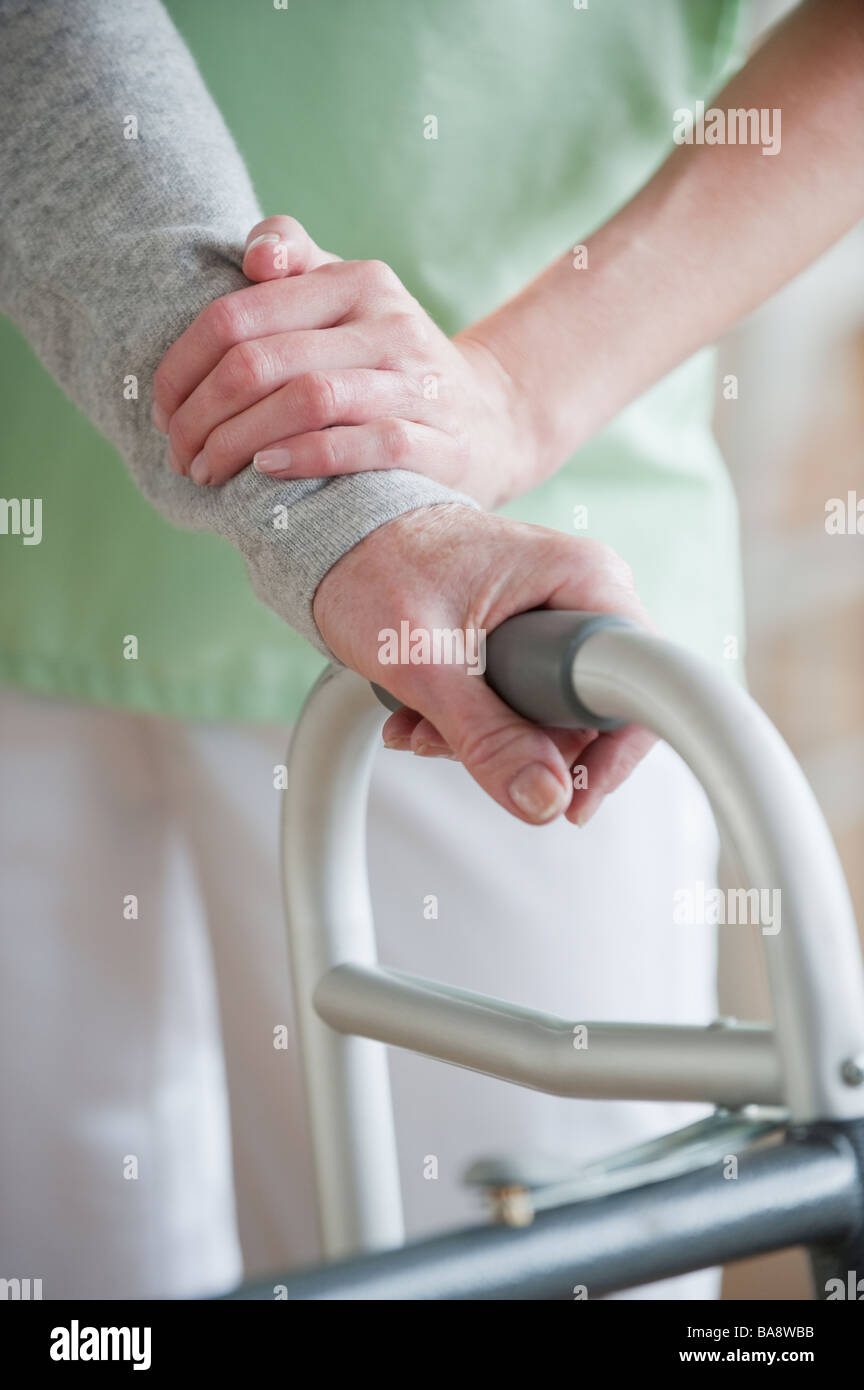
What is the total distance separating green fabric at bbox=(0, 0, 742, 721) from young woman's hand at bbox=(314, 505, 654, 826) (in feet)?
0.99

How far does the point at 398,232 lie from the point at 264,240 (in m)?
0.23

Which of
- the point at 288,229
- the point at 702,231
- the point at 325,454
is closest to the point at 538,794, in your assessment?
the point at 325,454

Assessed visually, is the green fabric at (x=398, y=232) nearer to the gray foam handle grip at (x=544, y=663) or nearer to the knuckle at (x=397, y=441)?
the knuckle at (x=397, y=441)

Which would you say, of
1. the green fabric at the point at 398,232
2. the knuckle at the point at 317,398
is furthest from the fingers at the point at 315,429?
the green fabric at the point at 398,232

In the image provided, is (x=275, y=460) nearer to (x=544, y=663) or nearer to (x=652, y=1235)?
(x=544, y=663)

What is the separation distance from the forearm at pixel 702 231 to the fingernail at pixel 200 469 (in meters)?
0.19

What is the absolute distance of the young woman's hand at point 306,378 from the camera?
524 millimetres

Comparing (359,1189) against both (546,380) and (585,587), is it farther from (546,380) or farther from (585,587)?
(546,380)

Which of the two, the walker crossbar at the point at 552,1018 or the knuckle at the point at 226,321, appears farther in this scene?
the knuckle at the point at 226,321

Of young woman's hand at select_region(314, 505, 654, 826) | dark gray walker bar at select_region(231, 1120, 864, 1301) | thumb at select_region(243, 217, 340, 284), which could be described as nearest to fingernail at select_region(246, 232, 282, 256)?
thumb at select_region(243, 217, 340, 284)

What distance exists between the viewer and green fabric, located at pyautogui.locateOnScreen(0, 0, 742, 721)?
0.76 metres

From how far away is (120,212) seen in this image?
1.89 feet

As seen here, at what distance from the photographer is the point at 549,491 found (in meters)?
0.77
